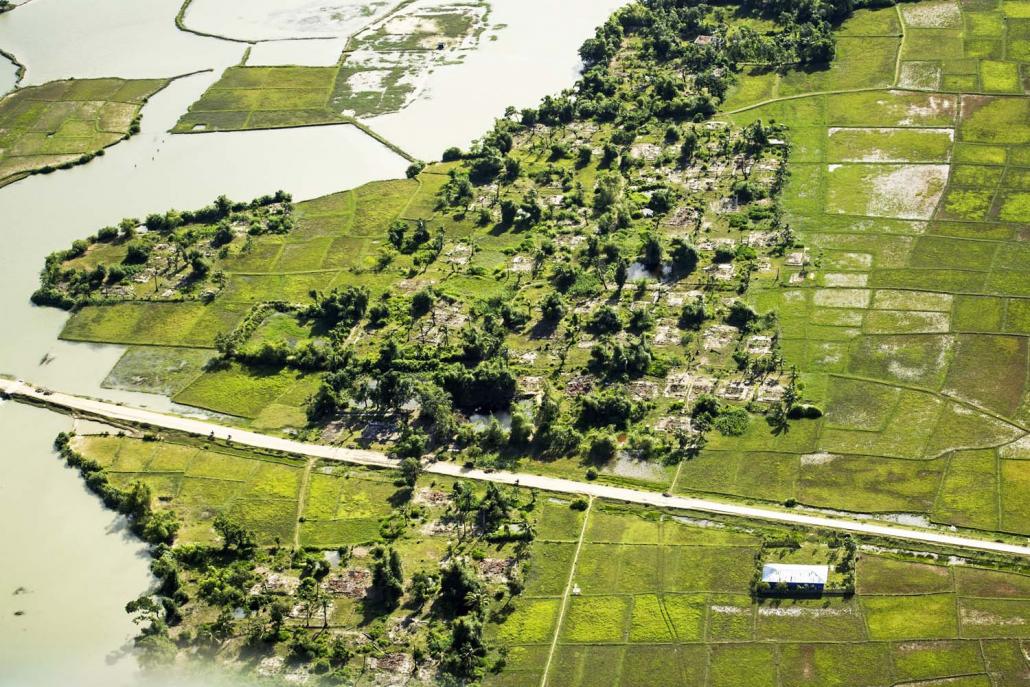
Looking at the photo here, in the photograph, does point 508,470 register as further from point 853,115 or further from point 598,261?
point 853,115

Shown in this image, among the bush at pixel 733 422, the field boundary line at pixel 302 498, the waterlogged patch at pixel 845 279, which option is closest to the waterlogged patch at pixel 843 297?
the waterlogged patch at pixel 845 279

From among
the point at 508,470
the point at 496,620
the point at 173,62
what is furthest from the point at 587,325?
the point at 173,62

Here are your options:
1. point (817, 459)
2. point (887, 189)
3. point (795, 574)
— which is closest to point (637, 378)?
point (817, 459)

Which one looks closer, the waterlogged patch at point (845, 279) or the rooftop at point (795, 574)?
the rooftop at point (795, 574)

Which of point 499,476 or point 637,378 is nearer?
point 499,476

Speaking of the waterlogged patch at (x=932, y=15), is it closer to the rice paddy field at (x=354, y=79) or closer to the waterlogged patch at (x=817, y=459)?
the rice paddy field at (x=354, y=79)

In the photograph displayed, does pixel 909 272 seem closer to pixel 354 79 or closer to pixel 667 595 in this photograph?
pixel 667 595
